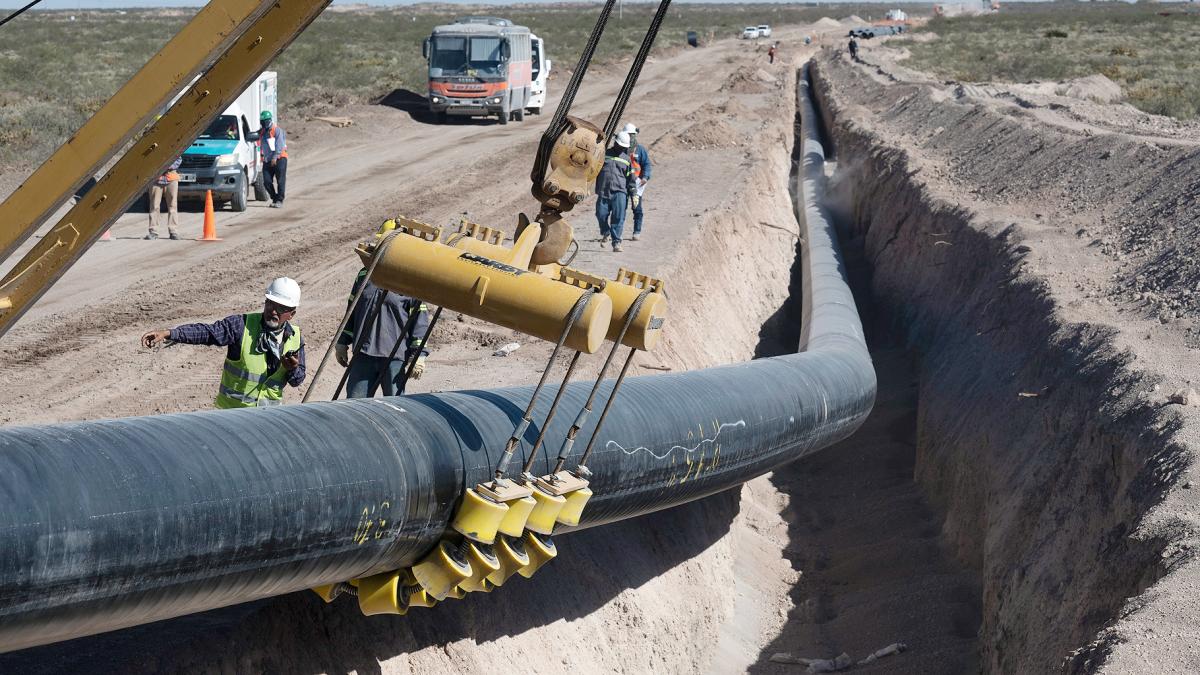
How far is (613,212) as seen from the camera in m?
18.0

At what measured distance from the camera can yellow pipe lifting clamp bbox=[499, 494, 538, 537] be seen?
21.2ft

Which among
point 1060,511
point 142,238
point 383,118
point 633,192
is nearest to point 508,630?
point 1060,511

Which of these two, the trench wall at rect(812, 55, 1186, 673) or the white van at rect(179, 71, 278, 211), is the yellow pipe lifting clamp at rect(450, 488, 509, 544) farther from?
the white van at rect(179, 71, 278, 211)

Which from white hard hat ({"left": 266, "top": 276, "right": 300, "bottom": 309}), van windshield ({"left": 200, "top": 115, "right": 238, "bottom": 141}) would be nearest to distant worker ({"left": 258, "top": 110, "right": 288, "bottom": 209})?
van windshield ({"left": 200, "top": 115, "right": 238, "bottom": 141})

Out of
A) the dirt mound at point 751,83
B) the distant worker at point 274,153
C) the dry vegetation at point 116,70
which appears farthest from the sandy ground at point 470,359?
the dirt mound at point 751,83

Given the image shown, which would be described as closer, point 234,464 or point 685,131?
point 234,464

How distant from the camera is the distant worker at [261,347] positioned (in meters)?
7.95

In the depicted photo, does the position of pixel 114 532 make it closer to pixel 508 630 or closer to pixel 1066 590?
pixel 508 630

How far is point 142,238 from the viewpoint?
20.2 meters

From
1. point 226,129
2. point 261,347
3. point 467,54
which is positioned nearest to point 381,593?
point 261,347

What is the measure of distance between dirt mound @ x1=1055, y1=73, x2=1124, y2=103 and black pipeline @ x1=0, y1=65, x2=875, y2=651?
32237 millimetres

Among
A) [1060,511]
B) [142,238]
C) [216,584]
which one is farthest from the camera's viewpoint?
[142,238]

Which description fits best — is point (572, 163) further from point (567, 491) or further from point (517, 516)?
point (517, 516)

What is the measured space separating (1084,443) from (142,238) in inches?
596
